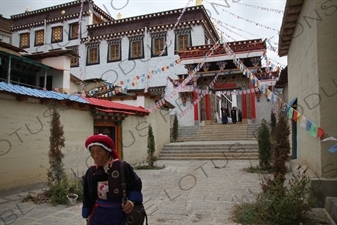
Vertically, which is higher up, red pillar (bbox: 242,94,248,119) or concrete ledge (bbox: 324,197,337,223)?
red pillar (bbox: 242,94,248,119)

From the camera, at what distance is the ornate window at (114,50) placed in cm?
2727

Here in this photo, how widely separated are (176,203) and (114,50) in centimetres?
2383

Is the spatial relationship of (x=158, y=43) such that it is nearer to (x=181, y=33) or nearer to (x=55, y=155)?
(x=181, y=33)

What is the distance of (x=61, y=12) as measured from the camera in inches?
1118

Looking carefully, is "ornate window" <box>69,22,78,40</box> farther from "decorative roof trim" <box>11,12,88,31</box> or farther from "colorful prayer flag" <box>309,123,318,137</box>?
"colorful prayer flag" <box>309,123,318,137</box>

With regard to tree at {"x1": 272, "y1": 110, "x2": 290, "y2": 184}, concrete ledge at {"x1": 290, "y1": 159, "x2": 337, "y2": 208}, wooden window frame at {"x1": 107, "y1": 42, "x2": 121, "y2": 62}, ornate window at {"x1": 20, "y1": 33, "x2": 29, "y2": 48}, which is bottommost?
concrete ledge at {"x1": 290, "y1": 159, "x2": 337, "y2": 208}

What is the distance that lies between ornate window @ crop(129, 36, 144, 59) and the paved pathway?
19303mm

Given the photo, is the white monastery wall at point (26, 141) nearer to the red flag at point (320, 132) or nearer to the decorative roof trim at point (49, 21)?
the red flag at point (320, 132)

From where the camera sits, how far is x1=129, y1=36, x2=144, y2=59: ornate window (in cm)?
2652

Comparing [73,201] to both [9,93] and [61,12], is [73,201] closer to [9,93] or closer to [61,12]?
[9,93]

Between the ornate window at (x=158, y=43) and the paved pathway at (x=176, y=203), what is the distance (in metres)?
18.6

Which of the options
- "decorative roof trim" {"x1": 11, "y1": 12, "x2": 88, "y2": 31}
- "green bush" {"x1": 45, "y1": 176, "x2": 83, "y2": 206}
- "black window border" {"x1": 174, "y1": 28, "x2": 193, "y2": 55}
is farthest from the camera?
"decorative roof trim" {"x1": 11, "y1": 12, "x2": 88, "y2": 31}

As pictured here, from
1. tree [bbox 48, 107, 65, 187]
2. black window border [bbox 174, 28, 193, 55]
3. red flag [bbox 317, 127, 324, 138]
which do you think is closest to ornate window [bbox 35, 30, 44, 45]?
black window border [bbox 174, 28, 193, 55]

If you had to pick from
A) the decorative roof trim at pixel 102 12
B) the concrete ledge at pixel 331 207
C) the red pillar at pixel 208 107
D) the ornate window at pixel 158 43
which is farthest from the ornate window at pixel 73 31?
the concrete ledge at pixel 331 207
